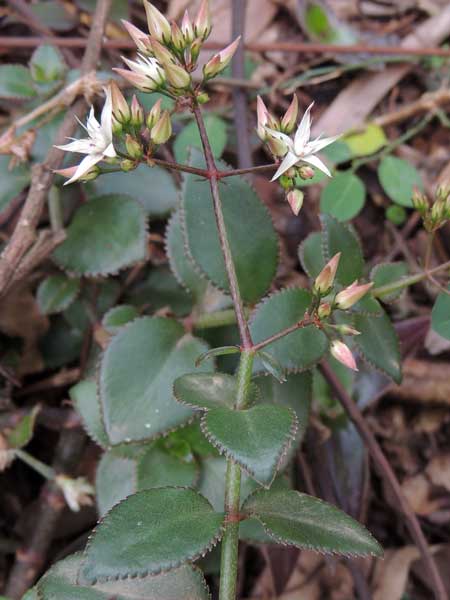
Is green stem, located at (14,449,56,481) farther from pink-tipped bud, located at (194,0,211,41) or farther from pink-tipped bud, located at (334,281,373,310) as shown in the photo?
pink-tipped bud, located at (194,0,211,41)

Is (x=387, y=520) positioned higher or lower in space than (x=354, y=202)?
lower

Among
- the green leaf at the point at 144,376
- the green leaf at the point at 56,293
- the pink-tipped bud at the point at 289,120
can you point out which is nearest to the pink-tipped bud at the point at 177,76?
the pink-tipped bud at the point at 289,120

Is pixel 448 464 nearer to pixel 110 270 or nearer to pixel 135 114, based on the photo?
pixel 110 270

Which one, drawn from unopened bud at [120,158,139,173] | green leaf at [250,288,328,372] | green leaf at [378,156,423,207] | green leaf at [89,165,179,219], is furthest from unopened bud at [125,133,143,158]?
green leaf at [378,156,423,207]

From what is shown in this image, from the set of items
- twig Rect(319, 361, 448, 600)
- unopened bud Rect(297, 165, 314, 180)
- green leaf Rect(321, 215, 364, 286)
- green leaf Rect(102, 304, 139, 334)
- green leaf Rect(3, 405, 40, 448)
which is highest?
unopened bud Rect(297, 165, 314, 180)

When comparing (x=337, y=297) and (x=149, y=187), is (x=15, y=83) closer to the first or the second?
(x=149, y=187)

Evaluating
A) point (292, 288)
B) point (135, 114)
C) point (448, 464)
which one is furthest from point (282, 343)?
point (448, 464)

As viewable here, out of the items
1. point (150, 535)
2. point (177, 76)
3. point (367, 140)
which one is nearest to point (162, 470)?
point (150, 535)
